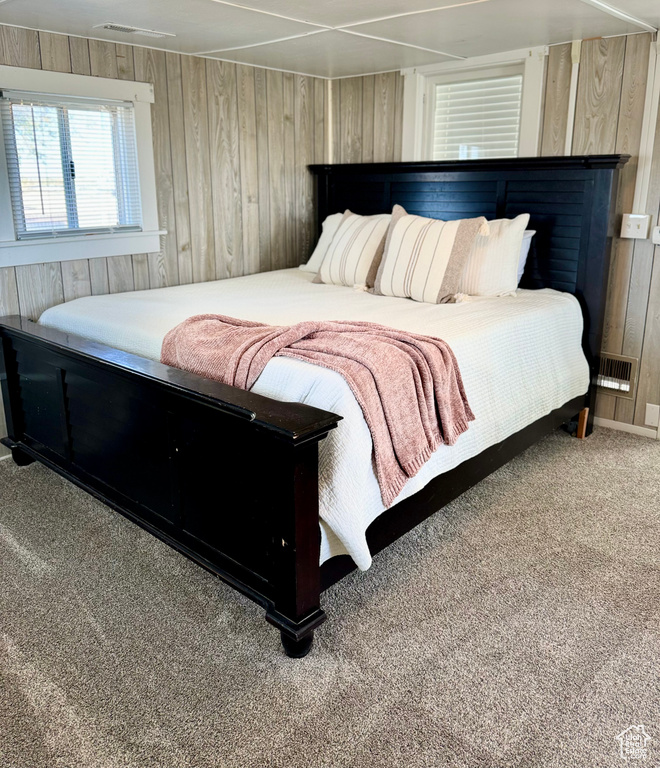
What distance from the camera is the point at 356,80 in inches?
159

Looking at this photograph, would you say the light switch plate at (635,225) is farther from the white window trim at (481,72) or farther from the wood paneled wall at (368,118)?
the wood paneled wall at (368,118)

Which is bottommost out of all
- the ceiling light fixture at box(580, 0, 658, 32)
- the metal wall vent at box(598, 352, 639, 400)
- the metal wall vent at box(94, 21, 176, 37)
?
the metal wall vent at box(598, 352, 639, 400)

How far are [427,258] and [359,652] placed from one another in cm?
188

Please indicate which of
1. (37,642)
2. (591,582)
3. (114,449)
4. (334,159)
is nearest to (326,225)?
(334,159)

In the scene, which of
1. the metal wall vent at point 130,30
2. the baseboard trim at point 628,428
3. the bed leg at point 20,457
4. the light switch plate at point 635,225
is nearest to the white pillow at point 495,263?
the light switch plate at point 635,225

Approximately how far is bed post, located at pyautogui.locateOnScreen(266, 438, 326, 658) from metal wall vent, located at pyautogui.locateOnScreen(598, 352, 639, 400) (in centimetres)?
222

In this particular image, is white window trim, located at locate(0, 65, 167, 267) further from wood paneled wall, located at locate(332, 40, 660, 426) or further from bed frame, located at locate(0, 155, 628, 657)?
wood paneled wall, located at locate(332, 40, 660, 426)

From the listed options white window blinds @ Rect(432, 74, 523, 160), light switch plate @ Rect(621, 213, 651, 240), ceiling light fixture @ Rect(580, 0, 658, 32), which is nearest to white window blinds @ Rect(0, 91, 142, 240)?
white window blinds @ Rect(432, 74, 523, 160)

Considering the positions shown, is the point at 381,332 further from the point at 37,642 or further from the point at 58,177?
the point at 58,177

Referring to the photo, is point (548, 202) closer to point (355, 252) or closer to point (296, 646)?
point (355, 252)

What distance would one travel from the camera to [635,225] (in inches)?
127

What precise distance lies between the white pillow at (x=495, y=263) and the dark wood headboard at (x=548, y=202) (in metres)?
0.20

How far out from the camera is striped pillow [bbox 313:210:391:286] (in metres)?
3.48

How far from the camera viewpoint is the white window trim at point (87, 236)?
288 cm
